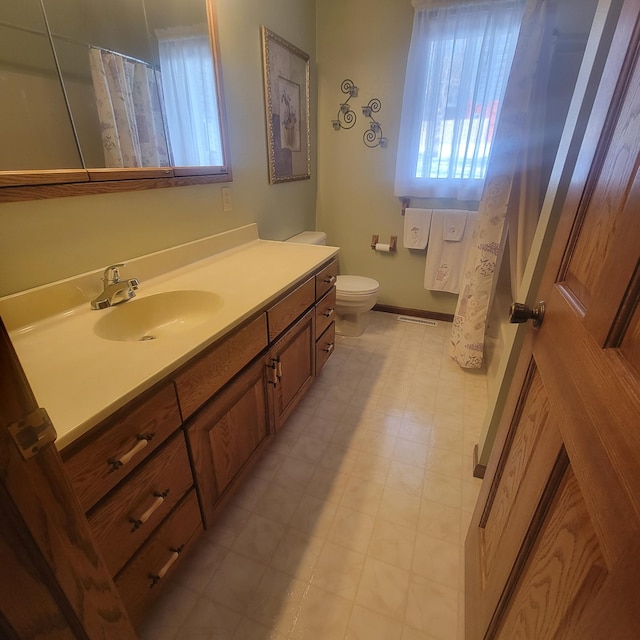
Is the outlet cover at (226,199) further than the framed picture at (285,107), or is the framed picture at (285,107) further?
the framed picture at (285,107)

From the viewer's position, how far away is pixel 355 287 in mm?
2459

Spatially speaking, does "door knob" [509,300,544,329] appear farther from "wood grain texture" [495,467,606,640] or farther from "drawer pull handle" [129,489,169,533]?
"drawer pull handle" [129,489,169,533]

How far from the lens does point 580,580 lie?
46 cm

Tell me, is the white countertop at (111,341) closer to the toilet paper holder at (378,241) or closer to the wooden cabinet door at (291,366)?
the wooden cabinet door at (291,366)

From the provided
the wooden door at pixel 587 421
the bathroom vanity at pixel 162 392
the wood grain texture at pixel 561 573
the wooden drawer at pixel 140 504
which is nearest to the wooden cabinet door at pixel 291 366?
the bathroom vanity at pixel 162 392

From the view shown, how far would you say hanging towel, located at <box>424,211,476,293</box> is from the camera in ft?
8.27

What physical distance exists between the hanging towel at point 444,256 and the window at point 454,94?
0.62 ft

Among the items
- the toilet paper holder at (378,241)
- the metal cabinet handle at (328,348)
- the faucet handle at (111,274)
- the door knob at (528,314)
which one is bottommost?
the metal cabinet handle at (328,348)

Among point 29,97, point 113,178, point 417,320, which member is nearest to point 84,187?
point 113,178

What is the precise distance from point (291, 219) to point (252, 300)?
4.70 ft

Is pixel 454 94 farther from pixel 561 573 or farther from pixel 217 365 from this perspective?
pixel 561 573

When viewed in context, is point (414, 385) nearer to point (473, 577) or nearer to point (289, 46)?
point (473, 577)

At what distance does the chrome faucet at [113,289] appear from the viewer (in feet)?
3.75

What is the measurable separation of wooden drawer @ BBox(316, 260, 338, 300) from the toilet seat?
48 centimetres
